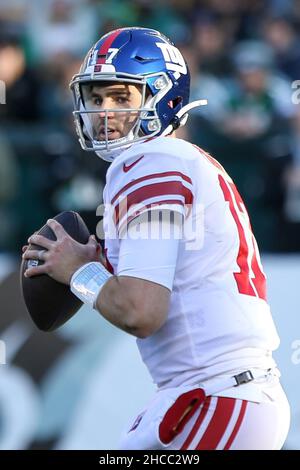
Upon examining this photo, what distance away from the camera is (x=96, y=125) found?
318cm

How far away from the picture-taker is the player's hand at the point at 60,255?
116 inches

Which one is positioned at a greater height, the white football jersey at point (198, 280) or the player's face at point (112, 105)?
the player's face at point (112, 105)

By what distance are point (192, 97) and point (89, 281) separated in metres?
4.11

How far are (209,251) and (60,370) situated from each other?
2.87 metres

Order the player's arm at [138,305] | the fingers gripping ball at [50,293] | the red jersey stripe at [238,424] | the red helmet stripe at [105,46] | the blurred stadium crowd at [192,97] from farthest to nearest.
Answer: the blurred stadium crowd at [192,97]
the red helmet stripe at [105,46]
the fingers gripping ball at [50,293]
the red jersey stripe at [238,424]
the player's arm at [138,305]

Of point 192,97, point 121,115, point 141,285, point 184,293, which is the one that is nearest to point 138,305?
point 141,285

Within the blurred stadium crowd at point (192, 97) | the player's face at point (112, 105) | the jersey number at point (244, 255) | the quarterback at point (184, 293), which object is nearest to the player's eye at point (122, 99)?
the player's face at point (112, 105)

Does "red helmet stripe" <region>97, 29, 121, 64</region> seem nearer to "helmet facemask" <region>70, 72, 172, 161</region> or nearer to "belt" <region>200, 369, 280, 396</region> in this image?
"helmet facemask" <region>70, 72, 172, 161</region>

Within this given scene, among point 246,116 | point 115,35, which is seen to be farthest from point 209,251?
point 246,116

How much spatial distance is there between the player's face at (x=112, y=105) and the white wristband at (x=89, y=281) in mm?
448

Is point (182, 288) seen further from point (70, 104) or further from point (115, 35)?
point (70, 104)

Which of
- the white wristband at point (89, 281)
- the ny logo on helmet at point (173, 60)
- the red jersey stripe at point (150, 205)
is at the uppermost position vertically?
the ny logo on helmet at point (173, 60)

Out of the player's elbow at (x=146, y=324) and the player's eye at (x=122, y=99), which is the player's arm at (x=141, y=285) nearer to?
the player's elbow at (x=146, y=324)

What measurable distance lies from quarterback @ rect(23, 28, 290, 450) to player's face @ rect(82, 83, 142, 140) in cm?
18
